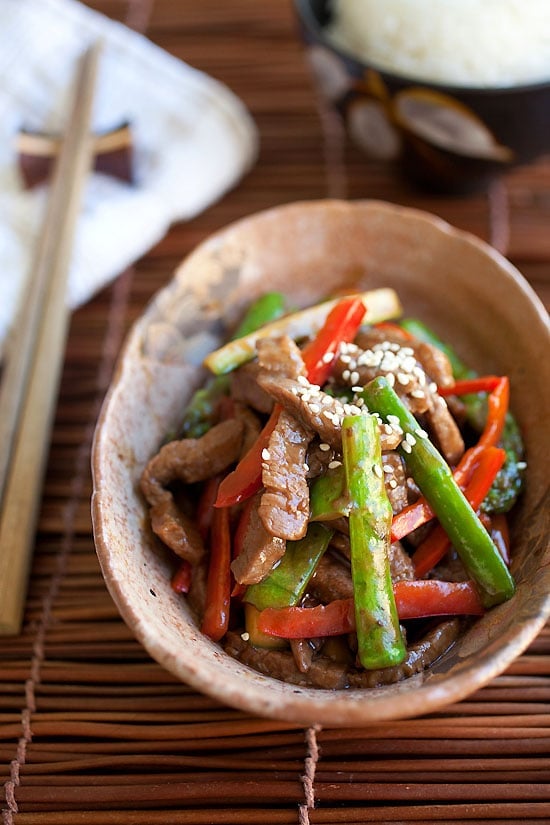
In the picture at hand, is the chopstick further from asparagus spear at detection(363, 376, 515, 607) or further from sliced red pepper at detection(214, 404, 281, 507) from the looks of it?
asparagus spear at detection(363, 376, 515, 607)

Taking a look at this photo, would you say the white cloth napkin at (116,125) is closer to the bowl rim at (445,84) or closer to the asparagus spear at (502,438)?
the bowl rim at (445,84)

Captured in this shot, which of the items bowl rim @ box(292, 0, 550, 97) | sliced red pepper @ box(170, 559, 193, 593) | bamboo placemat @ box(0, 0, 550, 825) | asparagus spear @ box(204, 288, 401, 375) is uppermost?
bowl rim @ box(292, 0, 550, 97)

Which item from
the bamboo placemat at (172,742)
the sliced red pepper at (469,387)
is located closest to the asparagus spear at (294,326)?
the sliced red pepper at (469,387)

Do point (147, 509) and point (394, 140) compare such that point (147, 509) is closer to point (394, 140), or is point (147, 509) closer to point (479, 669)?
point (479, 669)

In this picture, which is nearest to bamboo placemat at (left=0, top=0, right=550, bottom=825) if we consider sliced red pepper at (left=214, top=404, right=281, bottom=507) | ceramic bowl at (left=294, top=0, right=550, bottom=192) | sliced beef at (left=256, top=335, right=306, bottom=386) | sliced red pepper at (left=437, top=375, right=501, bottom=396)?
sliced red pepper at (left=214, top=404, right=281, bottom=507)

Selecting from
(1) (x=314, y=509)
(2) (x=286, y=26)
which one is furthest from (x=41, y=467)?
(2) (x=286, y=26)

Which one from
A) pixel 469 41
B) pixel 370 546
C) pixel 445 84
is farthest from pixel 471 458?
pixel 469 41

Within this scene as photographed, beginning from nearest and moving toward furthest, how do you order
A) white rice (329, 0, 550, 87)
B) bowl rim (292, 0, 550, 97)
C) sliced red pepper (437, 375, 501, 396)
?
1. sliced red pepper (437, 375, 501, 396)
2. bowl rim (292, 0, 550, 97)
3. white rice (329, 0, 550, 87)
